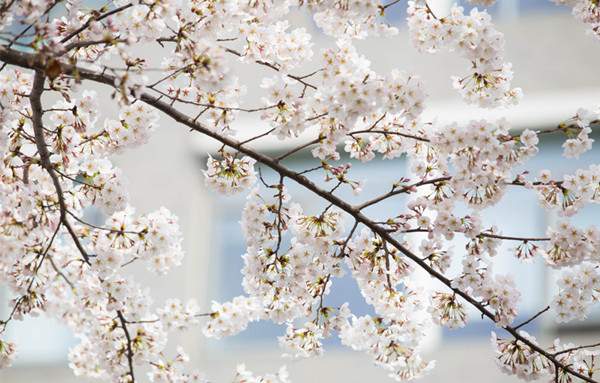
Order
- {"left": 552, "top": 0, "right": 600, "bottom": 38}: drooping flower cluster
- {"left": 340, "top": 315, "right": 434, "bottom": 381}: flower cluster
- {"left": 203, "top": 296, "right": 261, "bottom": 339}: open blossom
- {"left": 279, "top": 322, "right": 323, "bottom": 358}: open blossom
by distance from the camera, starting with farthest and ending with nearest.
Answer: {"left": 203, "top": 296, "right": 261, "bottom": 339}: open blossom → {"left": 279, "top": 322, "right": 323, "bottom": 358}: open blossom → {"left": 340, "top": 315, "right": 434, "bottom": 381}: flower cluster → {"left": 552, "top": 0, "right": 600, "bottom": 38}: drooping flower cluster

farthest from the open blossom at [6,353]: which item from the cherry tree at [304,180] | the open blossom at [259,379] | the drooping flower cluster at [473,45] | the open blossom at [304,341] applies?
the drooping flower cluster at [473,45]

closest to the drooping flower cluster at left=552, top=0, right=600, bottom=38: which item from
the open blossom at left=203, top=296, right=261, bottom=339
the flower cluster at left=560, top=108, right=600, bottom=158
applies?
the flower cluster at left=560, top=108, right=600, bottom=158

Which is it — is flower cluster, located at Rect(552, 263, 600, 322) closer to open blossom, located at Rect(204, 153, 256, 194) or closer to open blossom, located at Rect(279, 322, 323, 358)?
open blossom, located at Rect(279, 322, 323, 358)

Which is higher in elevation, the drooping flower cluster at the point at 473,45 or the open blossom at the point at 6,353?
the drooping flower cluster at the point at 473,45

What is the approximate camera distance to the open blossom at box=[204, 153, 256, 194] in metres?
4.38

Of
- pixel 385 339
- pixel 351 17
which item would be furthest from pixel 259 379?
pixel 351 17

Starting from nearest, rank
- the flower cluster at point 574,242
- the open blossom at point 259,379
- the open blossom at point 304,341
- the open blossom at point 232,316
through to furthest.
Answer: the flower cluster at point 574,242, the open blossom at point 304,341, the open blossom at point 259,379, the open blossom at point 232,316

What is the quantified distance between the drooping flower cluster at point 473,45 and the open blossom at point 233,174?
85cm

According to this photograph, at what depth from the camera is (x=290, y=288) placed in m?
4.52

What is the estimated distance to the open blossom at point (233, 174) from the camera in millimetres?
4379

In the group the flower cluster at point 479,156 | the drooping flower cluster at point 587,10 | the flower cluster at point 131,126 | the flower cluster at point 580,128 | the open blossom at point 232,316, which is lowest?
the open blossom at point 232,316

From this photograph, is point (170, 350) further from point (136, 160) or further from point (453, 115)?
point (453, 115)

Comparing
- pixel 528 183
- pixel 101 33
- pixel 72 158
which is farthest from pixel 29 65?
pixel 528 183

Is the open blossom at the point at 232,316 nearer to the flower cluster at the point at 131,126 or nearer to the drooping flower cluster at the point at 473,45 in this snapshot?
the flower cluster at the point at 131,126
